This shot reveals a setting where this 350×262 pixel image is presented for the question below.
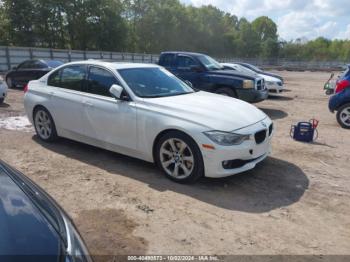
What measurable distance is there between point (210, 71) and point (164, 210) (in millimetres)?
7564

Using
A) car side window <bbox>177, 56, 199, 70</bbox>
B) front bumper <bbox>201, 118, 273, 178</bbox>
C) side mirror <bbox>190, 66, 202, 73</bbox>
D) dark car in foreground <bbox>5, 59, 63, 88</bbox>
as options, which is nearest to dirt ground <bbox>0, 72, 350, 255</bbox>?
front bumper <bbox>201, 118, 273, 178</bbox>

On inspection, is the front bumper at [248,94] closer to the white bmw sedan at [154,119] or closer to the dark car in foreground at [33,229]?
the white bmw sedan at [154,119]

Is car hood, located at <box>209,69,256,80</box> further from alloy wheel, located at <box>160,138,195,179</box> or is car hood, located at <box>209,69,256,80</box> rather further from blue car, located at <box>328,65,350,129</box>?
alloy wheel, located at <box>160,138,195,179</box>

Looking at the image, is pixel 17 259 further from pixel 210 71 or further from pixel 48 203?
pixel 210 71

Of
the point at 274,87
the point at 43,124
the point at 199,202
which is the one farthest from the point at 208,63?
the point at 199,202

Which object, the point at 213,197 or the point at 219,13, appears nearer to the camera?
the point at 213,197

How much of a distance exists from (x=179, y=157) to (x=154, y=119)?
65 cm

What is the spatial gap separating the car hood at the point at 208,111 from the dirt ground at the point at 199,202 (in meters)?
0.87

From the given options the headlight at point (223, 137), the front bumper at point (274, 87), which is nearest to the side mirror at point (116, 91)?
the headlight at point (223, 137)

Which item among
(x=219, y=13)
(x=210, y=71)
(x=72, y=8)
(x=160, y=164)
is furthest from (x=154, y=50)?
(x=160, y=164)

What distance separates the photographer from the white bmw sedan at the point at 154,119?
4.72 metres

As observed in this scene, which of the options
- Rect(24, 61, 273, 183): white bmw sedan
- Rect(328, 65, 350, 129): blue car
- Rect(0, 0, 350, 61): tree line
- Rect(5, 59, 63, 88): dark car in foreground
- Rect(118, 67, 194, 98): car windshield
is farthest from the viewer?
Rect(0, 0, 350, 61): tree line

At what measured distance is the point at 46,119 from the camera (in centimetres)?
676

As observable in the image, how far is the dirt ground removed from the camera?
3576 mm
